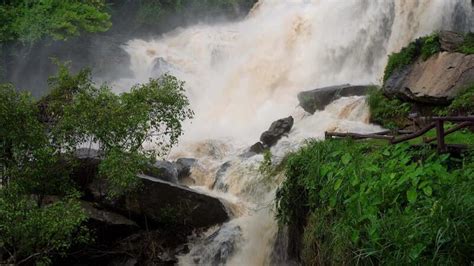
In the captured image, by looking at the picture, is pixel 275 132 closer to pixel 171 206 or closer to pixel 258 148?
pixel 258 148

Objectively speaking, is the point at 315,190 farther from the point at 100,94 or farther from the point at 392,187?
the point at 100,94

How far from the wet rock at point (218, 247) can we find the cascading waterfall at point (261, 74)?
0.07 ft

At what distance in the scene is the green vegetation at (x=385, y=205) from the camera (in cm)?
410

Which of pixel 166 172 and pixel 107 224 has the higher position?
pixel 166 172

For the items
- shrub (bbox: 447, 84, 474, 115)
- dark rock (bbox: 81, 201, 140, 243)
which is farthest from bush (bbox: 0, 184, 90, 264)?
shrub (bbox: 447, 84, 474, 115)

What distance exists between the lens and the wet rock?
31.4 ft

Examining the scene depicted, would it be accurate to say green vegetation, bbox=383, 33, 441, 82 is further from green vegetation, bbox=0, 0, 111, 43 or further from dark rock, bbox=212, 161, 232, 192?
green vegetation, bbox=0, 0, 111, 43

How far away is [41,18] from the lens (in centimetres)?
1975

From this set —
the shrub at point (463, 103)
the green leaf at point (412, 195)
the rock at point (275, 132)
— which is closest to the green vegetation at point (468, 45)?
the shrub at point (463, 103)

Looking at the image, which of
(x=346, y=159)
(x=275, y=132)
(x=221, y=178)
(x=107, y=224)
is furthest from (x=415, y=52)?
(x=107, y=224)

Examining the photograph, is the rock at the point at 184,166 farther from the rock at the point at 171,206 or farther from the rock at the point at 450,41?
the rock at the point at 450,41

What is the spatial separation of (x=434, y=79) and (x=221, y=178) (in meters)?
5.76

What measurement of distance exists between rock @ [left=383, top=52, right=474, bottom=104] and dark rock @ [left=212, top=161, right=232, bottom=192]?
4.64 m

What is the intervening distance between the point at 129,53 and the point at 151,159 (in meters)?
17.9
